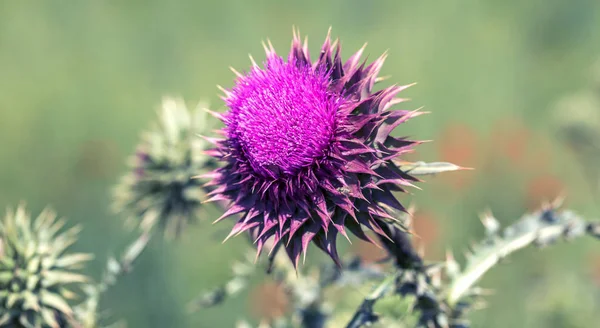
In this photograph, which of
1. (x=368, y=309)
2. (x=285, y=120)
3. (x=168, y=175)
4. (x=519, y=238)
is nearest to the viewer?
(x=285, y=120)

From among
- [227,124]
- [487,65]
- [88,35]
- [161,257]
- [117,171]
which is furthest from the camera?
[88,35]

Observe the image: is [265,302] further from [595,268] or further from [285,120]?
[285,120]

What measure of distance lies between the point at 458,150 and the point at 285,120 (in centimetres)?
752

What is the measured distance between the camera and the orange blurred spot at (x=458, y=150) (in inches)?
396

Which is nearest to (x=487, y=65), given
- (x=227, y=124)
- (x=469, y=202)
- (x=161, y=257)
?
(x=469, y=202)

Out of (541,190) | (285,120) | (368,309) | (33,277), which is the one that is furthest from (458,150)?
(285,120)

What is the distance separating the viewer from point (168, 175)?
16.6 ft

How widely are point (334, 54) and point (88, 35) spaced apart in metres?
10.5

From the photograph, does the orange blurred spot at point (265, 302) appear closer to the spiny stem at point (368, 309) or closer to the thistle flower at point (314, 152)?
the spiny stem at point (368, 309)

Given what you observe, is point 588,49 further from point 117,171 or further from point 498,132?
point 117,171

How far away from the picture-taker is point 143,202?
513 cm

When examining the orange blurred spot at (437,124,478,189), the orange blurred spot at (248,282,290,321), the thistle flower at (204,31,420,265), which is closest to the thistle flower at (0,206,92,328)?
the thistle flower at (204,31,420,265)

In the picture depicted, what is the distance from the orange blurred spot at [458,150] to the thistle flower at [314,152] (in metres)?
6.81

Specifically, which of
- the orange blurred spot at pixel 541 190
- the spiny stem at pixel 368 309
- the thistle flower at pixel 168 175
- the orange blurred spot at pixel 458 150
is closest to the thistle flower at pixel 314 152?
the spiny stem at pixel 368 309
